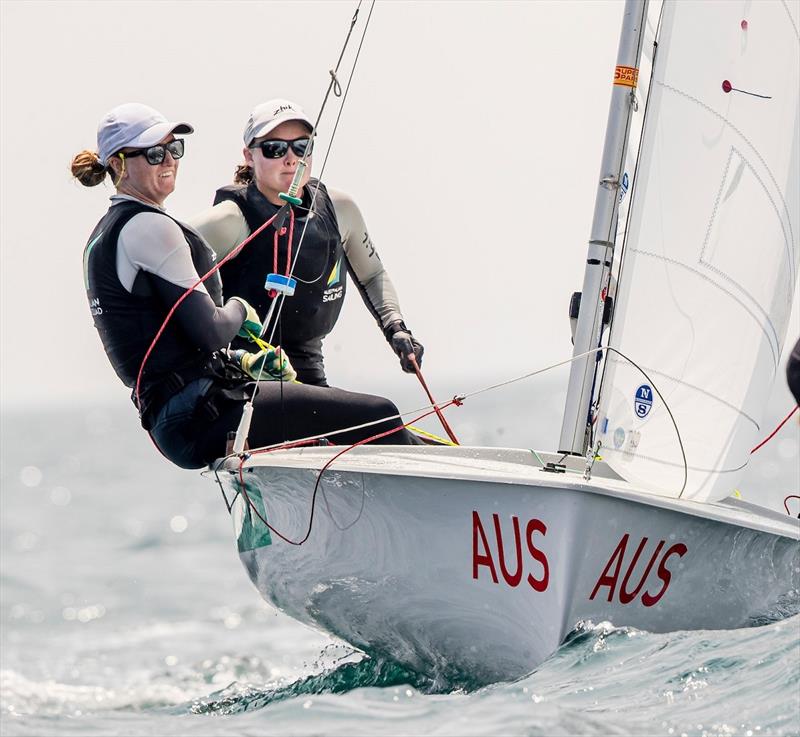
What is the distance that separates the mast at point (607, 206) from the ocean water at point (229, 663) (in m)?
0.80

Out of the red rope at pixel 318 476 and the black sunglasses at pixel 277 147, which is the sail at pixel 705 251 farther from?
the black sunglasses at pixel 277 147

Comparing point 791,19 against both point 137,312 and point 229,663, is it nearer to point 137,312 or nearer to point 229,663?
point 137,312

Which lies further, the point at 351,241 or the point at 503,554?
the point at 351,241

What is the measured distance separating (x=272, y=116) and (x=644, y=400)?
1.50 metres

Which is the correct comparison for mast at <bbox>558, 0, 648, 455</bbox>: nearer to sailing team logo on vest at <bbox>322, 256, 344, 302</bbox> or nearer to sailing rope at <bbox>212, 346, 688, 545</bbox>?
sailing rope at <bbox>212, 346, 688, 545</bbox>

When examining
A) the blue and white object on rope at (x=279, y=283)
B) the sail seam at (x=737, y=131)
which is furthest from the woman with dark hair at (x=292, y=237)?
the sail seam at (x=737, y=131)

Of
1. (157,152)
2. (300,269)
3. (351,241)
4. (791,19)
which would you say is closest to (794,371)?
(791,19)

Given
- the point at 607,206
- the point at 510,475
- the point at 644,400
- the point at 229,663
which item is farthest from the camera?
the point at 229,663

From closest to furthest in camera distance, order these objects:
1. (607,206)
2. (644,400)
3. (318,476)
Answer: (318,476), (644,400), (607,206)

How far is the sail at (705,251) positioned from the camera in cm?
385

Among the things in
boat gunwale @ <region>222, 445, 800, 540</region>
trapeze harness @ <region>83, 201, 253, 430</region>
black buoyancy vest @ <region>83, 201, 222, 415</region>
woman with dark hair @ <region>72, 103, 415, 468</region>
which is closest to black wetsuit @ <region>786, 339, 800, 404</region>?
boat gunwale @ <region>222, 445, 800, 540</region>

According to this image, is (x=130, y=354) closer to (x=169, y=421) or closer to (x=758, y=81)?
(x=169, y=421)

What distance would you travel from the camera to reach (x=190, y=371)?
4062 mm

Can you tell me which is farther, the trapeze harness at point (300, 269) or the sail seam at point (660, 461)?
the trapeze harness at point (300, 269)
